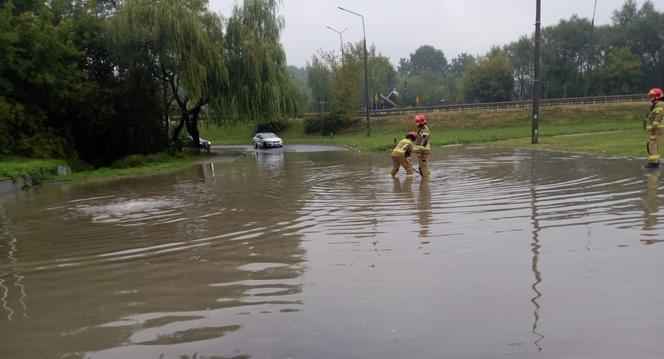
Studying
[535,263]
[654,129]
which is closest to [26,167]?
[535,263]

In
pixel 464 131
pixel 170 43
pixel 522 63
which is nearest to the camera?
pixel 170 43

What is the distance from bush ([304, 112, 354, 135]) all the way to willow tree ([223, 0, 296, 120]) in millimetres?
23787

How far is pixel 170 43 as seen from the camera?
2791 cm

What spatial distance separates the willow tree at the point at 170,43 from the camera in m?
27.3

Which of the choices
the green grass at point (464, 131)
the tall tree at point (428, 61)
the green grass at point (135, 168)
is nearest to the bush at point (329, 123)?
the green grass at point (464, 131)

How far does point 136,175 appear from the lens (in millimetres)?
20281

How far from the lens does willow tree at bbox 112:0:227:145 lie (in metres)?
27.3

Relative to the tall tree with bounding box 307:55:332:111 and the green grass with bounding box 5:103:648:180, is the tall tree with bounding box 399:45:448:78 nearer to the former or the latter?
the tall tree with bounding box 307:55:332:111

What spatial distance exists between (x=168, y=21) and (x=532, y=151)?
18.5 meters

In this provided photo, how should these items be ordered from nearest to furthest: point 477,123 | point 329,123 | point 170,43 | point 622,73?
point 170,43 < point 477,123 < point 329,123 < point 622,73

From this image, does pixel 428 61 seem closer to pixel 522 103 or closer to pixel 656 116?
pixel 522 103

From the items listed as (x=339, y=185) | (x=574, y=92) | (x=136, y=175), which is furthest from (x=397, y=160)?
(x=574, y=92)

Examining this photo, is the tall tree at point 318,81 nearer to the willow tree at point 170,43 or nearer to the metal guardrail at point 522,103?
the metal guardrail at point 522,103

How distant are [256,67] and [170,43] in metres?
6.08
